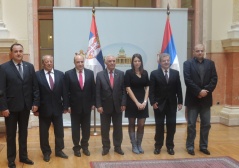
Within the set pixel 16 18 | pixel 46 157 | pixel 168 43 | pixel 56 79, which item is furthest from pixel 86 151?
pixel 16 18

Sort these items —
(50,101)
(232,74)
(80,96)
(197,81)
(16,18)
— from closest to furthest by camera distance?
1. (50,101)
2. (80,96)
3. (197,81)
4. (16,18)
5. (232,74)

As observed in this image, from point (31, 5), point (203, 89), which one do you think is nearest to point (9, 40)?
point (31, 5)

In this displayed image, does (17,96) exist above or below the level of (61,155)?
above

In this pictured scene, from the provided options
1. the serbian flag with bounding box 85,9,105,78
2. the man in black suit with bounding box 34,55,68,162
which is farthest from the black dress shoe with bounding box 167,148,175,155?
the serbian flag with bounding box 85,9,105,78

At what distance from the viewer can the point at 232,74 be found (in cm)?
790

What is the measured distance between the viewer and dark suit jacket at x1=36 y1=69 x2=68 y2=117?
509 centimetres

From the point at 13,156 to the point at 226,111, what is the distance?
16.7 ft

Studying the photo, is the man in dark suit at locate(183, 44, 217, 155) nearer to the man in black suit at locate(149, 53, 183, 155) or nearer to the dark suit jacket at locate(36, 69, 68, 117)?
the man in black suit at locate(149, 53, 183, 155)

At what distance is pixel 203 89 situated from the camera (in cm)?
539

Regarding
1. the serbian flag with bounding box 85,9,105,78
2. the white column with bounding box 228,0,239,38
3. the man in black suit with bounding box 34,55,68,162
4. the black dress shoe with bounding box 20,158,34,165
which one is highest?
the white column with bounding box 228,0,239,38

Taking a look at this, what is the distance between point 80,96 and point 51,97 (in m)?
0.45

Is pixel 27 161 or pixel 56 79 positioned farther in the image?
pixel 56 79

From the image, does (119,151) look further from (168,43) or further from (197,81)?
(168,43)

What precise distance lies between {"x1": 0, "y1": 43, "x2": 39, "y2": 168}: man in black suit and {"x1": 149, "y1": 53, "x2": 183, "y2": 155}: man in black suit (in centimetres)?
187
